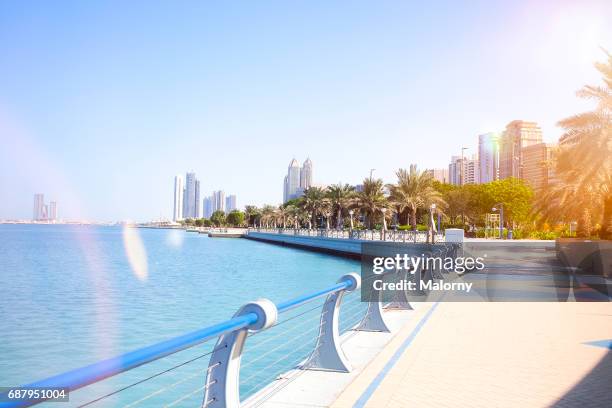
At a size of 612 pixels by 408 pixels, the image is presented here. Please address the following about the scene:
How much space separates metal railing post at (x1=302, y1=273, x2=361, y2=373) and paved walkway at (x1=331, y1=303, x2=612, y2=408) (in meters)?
0.31

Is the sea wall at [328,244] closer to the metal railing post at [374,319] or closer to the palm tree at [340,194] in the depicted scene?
the palm tree at [340,194]

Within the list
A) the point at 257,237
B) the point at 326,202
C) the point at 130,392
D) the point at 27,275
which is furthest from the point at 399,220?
the point at 130,392

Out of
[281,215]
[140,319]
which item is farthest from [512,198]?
[281,215]

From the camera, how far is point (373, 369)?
620cm

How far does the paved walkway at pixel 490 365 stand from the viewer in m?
5.28

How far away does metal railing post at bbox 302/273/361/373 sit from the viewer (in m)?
6.01

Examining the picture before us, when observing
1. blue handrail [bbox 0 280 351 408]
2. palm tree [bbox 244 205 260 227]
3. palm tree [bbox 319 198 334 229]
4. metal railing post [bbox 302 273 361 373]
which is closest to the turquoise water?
metal railing post [bbox 302 273 361 373]

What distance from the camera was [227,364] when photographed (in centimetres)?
360

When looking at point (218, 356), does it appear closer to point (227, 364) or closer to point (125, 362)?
point (227, 364)

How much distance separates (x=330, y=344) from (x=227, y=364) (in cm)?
266

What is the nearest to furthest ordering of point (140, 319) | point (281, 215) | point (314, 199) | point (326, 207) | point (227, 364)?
point (227, 364), point (140, 319), point (314, 199), point (326, 207), point (281, 215)

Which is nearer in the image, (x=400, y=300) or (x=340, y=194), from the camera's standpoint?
(x=400, y=300)

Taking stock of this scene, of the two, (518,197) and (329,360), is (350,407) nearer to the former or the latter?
(329,360)

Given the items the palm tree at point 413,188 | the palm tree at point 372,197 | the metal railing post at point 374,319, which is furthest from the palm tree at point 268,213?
the metal railing post at point 374,319
